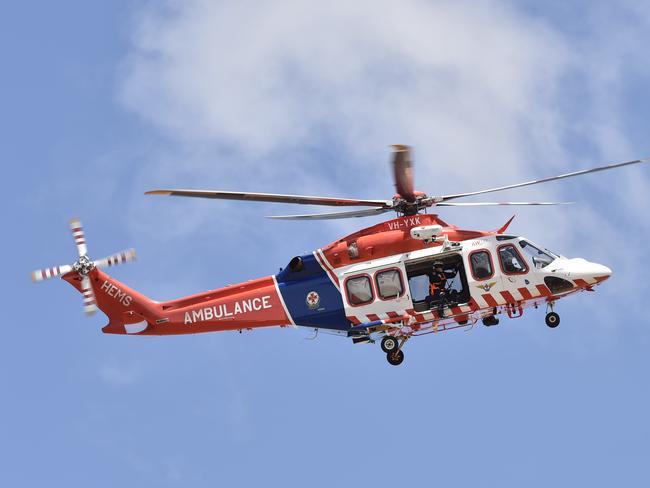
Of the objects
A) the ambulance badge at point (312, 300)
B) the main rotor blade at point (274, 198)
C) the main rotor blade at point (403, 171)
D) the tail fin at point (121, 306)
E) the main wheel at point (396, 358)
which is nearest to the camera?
the main rotor blade at point (403, 171)

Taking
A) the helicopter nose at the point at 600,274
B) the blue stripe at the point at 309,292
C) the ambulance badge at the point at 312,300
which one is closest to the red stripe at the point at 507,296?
the helicopter nose at the point at 600,274

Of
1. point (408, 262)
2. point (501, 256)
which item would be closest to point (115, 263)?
point (408, 262)

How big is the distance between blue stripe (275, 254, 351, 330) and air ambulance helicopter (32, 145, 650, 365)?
0.03 m

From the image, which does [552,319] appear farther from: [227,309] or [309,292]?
[227,309]

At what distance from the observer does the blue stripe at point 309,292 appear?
28578 millimetres

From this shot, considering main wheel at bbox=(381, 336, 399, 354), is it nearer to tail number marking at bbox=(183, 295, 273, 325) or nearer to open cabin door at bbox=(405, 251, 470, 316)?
open cabin door at bbox=(405, 251, 470, 316)

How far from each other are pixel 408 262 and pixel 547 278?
13.2 feet

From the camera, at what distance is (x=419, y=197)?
93.6ft

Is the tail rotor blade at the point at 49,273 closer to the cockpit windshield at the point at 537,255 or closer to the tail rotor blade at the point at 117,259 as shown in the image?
the tail rotor blade at the point at 117,259

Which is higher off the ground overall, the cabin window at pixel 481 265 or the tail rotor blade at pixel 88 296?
the tail rotor blade at pixel 88 296

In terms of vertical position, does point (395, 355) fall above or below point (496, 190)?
below

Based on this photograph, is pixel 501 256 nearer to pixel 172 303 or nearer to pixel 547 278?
pixel 547 278

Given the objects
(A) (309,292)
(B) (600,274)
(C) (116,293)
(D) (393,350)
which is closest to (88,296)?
(C) (116,293)

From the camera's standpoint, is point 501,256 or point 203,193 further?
point 501,256
